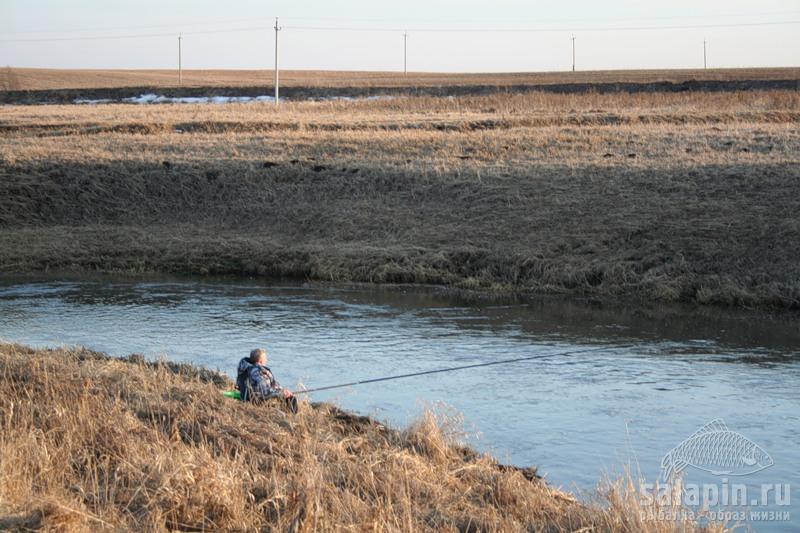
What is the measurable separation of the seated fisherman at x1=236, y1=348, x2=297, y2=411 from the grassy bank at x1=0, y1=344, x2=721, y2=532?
0.29 m

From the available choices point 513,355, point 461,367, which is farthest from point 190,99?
point 461,367

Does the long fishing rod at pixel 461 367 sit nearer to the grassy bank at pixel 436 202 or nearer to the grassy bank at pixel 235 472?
the grassy bank at pixel 235 472

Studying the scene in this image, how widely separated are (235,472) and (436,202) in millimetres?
18115

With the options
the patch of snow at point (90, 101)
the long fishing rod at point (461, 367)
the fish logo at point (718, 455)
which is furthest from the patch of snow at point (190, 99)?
the fish logo at point (718, 455)

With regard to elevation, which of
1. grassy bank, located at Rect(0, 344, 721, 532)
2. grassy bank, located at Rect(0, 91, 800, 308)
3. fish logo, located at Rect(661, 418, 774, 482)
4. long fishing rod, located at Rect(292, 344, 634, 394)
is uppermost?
A: grassy bank, located at Rect(0, 91, 800, 308)

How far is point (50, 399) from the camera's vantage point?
859 centimetres

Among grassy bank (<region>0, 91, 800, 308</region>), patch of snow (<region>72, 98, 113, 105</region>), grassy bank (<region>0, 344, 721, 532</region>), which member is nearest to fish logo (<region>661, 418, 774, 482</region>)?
grassy bank (<region>0, 344, 721, 532</region>)

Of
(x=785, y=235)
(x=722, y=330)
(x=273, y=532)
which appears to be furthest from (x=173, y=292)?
(x=273, y=532)

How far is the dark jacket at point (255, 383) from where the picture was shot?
970cm

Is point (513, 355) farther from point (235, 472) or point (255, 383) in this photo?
point (235, 472)

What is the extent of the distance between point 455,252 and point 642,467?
12268 millimetres

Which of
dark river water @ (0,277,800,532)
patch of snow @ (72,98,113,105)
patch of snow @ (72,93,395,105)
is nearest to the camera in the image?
dark river water @ (0,277,800,532)

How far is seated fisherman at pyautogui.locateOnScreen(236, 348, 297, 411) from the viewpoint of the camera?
9672mm
